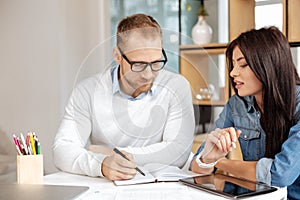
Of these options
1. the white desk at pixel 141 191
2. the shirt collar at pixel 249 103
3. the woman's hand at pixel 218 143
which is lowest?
the white desk at pixel 141 191

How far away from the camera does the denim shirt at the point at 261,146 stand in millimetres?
1287

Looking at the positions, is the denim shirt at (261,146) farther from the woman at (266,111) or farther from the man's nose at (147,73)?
the man's nose at (147,73)

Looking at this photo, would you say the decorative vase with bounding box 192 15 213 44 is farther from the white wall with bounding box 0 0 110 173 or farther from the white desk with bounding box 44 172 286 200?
the white desk with bounding box 44 172 286 200

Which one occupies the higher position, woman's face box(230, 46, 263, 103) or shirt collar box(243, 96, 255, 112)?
woman's face box(230, 46, 263, 103)

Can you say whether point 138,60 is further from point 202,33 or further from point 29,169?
point 202,33

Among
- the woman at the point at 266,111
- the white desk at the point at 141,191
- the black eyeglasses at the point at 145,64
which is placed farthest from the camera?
the woman at the point at 266,111

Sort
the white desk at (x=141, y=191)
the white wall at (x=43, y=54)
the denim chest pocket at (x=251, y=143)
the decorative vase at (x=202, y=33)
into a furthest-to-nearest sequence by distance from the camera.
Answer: the decorative vase at (x=202, y=33) < the white wall at (x=43, y=54) < the denim chest pocket at (x=251, y=143) < the white desk at (x=141, y=191)

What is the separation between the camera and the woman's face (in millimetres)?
1385

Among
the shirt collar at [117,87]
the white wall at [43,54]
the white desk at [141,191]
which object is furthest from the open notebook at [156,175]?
the white wall at [43,54]

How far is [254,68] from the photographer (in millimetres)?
1377

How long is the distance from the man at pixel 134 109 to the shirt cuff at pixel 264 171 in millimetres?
217

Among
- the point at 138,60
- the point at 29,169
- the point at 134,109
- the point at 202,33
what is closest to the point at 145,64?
the point at 138,60

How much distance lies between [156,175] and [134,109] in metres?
0.20

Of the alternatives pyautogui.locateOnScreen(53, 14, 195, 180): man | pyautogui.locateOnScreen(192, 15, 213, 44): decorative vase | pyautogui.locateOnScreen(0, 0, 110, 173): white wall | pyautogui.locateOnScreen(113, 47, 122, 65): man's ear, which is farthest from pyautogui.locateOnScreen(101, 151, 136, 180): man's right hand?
pyautogui.locateOnScreen(192, 15, 213, 44): decorative vase
